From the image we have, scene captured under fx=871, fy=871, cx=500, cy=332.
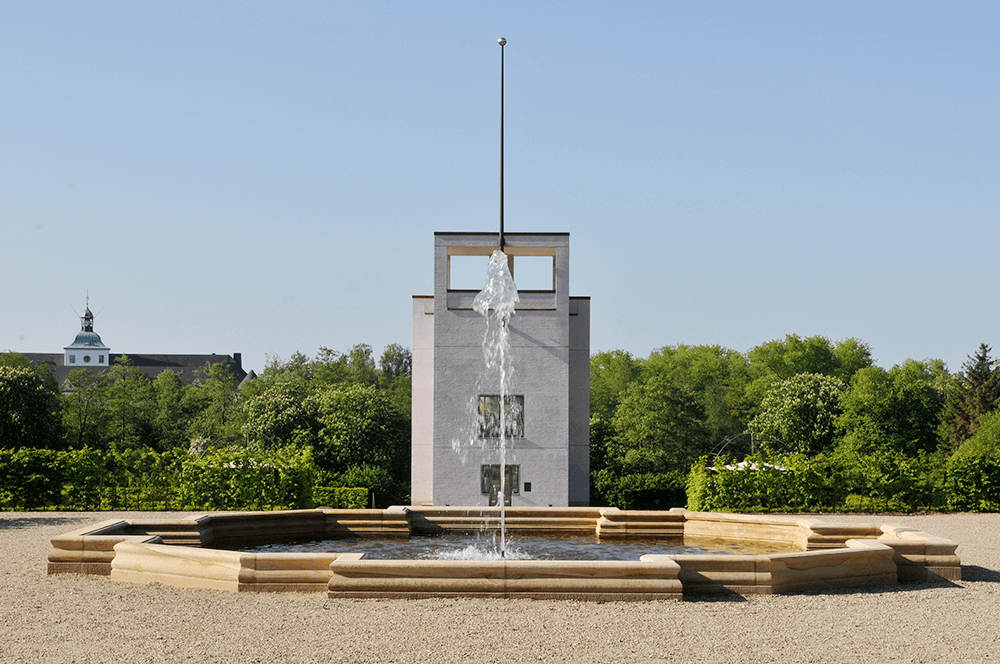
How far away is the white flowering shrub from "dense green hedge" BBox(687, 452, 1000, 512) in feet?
111

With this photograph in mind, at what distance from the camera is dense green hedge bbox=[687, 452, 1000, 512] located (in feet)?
79.3

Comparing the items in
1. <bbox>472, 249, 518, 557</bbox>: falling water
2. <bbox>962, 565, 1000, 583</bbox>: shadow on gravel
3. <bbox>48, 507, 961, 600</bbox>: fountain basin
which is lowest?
<bbox>962, 565, 1000, 583</bbox>: shadow on gravel

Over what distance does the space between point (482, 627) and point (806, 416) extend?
55.6 m

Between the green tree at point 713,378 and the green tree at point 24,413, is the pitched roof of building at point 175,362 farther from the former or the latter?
the green tree at point 24,413

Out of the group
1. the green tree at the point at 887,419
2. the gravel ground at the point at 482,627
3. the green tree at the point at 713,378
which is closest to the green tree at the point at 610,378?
the green tree at the point at 713,378

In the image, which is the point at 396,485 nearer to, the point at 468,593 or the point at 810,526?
the point at 810,526

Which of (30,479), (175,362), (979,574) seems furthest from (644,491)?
(175,362)

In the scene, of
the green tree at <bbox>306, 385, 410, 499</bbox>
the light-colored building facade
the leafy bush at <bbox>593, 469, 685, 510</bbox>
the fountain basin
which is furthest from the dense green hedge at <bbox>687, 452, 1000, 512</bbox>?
the light-colored building facade

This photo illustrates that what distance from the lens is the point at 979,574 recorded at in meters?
13.3

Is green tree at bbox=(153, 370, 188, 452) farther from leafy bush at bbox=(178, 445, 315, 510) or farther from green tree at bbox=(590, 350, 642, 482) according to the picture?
leafy bush at bbox=(178, 445, 315, 510)

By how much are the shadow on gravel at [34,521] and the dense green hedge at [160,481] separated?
243 centimetres

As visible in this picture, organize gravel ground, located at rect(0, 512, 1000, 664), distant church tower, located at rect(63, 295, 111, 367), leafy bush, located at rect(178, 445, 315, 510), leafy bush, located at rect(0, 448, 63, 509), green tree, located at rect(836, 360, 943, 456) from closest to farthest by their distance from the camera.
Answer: gravel ground, located at rect(0, 512, 1000, 664) → leafy bush, located at rect(178, 445, 315, 510) → leafy bush, located at rect(0, 448, 63, 509) → green tree, located at rect(836, 360, 943, 456) → distant church tower, located at rect(63, 295, 111, 367)

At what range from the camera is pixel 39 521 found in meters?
21.4

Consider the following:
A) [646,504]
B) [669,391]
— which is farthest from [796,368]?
[646,504]
